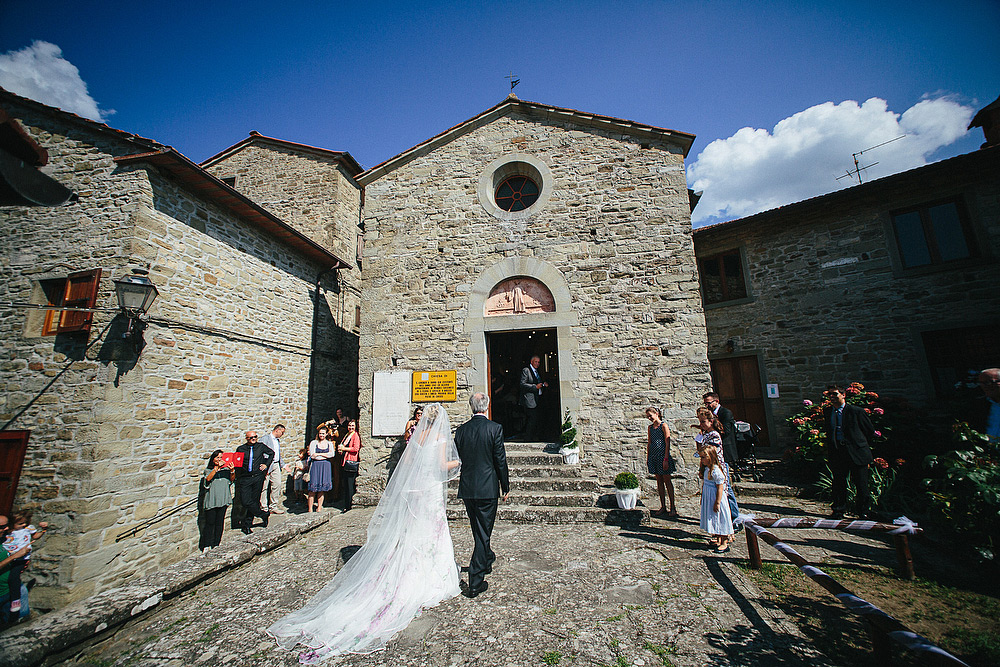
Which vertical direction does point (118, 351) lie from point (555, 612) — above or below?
above

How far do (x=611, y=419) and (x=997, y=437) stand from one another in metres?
4.69

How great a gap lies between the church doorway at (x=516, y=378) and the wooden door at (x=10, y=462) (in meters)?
7.73

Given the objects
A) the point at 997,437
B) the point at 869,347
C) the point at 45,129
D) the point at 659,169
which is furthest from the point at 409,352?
the point at 869,347

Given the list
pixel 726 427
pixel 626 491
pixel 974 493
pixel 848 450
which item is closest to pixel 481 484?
pixel 626 491

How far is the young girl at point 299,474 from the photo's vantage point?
844 centimetres

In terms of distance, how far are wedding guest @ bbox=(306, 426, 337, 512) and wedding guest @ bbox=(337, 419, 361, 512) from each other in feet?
1.01

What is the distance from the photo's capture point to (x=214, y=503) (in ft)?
22.6

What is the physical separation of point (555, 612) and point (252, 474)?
21.6 feet

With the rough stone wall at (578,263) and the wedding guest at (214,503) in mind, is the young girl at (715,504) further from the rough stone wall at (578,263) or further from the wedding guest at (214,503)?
the wedding guest at (214,503)

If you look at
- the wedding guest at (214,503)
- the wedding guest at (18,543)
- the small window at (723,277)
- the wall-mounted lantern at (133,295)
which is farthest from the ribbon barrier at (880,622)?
the wedding guest at (18,543)

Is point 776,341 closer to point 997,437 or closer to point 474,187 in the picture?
point 997,437

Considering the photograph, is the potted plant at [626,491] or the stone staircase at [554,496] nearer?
the potted plant at [626,491]

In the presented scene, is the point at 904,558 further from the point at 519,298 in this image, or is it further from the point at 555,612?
the point at 519,298

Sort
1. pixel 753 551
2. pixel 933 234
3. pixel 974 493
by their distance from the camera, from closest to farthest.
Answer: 1. pixel 974 493
2. pixel 753 551
3. pixel 933 234
